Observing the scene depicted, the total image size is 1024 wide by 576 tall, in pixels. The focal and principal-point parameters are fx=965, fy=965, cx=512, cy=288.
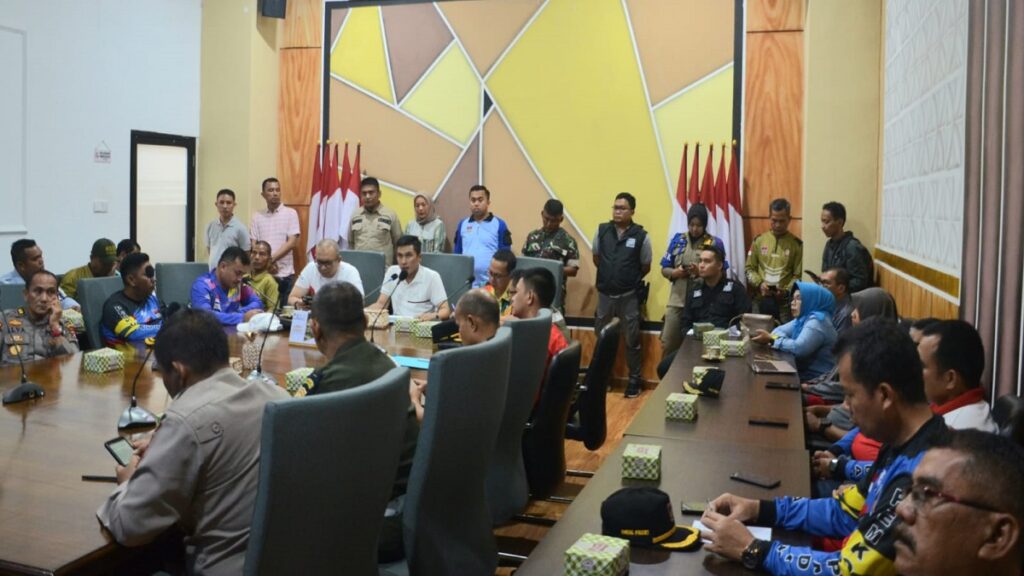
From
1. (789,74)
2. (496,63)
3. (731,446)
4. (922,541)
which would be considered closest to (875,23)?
(789,74)

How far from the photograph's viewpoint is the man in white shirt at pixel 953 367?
9.00 ft

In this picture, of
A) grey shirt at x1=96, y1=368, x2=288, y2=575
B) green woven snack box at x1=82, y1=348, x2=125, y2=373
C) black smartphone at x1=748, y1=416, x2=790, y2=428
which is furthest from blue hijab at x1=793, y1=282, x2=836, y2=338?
grey shirt at x1=96, y1=368, x2=288, y2=575

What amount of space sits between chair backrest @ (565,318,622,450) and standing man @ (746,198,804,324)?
319 cm

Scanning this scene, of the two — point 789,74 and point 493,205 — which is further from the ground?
point 789,74

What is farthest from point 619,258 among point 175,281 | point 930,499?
point 930,499

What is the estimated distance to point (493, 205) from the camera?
8.36 metres

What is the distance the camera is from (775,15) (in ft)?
24.7

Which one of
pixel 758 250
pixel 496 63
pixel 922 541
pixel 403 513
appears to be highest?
pixel 496 63

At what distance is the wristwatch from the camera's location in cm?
200

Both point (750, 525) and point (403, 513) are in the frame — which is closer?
point (750, 525)

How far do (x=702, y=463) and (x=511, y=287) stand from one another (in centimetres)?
232

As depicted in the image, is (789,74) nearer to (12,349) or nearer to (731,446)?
(731,446)

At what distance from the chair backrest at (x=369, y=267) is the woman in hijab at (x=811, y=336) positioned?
2.92 m

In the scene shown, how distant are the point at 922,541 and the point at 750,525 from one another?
2.79 ft
